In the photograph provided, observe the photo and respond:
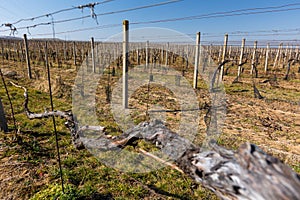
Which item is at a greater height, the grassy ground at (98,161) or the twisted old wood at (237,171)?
the twisted old wood at (237,171)

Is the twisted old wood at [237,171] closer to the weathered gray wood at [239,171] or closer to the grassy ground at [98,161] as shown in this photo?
the weathered gray wood at [239,171]

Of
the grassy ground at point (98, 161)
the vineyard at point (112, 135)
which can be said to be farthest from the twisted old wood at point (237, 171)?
the grassy ground at point (98, 161)

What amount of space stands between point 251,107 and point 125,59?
466 cm

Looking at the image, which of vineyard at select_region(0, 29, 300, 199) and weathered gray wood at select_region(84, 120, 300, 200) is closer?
weathered gray wood at select_region(84, 120, 300, 200)

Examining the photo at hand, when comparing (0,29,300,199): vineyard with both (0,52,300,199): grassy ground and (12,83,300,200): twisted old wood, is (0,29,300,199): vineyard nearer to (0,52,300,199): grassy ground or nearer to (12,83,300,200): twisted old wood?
(0,52,300,199): grassy ground

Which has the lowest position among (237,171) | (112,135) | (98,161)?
(98,161)

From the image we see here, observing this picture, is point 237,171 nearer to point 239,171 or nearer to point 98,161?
point 239,171

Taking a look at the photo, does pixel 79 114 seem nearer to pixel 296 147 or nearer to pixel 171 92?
pixel 171 92

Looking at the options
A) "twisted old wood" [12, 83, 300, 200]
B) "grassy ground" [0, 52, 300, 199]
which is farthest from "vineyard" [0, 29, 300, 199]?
"twisted old wood" [12, 83, 300, 200]

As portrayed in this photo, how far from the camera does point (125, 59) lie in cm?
461

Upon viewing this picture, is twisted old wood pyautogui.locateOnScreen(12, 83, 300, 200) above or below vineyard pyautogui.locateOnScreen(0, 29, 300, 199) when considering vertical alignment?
above

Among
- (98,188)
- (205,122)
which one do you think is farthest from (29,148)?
(205,122)

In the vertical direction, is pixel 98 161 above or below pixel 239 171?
below

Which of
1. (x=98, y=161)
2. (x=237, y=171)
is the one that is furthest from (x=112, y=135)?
(x=237, y=171)
